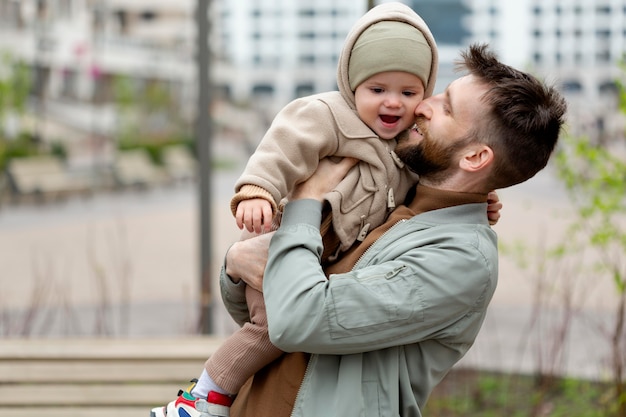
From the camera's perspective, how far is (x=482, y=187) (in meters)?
1.87

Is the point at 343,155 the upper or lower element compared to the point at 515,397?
upper

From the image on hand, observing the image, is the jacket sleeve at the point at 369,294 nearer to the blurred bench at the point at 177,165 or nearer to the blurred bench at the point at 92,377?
the blurred bench at the point at 92,377

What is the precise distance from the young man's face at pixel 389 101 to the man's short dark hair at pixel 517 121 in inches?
5.2

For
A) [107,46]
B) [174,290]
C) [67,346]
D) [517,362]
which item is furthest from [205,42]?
[107,46]

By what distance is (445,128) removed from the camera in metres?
1.81

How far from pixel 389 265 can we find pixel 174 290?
6.83 m

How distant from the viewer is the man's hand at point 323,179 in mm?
1891

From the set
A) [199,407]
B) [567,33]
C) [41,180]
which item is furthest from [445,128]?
[41,180]

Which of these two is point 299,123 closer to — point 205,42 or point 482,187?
point 482,187

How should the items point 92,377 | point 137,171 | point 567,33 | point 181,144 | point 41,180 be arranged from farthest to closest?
Result: point 181,144 < point 137,171 < point 41,180 < point 567,33 < point 92,377

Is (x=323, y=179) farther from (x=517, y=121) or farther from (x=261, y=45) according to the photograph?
(x=261, y=45)

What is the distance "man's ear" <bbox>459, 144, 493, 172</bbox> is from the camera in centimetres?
178

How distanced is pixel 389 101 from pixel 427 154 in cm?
13

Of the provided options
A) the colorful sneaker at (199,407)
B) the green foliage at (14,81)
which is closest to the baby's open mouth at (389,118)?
the colorful sneaker at (199,407)
